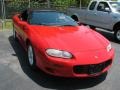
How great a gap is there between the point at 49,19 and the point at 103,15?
15.1ft

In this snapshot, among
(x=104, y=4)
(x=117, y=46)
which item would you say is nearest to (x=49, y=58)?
(x=117, y=46)

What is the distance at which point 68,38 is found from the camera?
6148 millimetres

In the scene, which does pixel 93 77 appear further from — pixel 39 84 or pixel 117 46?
pixel 117 46

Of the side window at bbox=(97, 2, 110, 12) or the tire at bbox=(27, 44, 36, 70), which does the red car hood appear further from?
the side window at bbox=(97, 2, 110, 12)

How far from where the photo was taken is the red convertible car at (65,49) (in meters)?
5.35

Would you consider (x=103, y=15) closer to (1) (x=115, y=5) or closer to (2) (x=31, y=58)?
(1) (x=115, y=5)

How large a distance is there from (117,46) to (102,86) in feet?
14.5

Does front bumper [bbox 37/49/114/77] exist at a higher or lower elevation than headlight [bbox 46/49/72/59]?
lower

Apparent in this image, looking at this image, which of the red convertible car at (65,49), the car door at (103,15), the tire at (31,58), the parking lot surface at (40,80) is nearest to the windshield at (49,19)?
the red convertible car at (65,49)

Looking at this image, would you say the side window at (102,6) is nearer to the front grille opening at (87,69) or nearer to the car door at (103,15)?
the car door at (103,15)

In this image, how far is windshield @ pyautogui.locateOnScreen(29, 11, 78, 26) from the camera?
7.25m

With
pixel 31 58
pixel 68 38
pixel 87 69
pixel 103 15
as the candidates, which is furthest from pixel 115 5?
pixel 87 69

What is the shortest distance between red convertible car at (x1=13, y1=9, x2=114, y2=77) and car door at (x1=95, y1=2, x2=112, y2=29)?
13.8 ft

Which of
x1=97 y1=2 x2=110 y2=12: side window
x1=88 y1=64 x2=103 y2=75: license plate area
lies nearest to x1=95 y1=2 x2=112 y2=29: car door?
x1=97 y1=2 x2=110 y2=12: side window
